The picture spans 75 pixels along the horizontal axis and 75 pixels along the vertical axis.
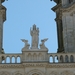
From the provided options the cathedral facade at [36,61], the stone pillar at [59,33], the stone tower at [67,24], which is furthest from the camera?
the stone pillar at [59,33]

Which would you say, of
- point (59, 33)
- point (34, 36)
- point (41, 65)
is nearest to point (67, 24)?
point (34, 36)

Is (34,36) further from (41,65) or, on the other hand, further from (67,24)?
(67,24)

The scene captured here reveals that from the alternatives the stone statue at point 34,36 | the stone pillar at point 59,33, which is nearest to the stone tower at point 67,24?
the stone pillar at point 59,33

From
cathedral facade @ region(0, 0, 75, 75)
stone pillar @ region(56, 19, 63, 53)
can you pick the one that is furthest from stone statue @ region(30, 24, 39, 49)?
stone pillar @ region(56, 19, 63, 53)

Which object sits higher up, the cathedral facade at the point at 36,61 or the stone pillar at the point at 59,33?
the stone pillar at the point at 59,33

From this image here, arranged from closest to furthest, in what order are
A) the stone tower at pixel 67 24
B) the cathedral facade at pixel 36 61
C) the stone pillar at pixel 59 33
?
1. the cathedral facade at pixel 36 61
2. the stone tower at pixel 67 24
3. the stone pillar at pixel 59 33

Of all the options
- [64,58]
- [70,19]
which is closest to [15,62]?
[64,58]

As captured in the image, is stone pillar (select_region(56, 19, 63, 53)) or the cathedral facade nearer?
the cathedral facade

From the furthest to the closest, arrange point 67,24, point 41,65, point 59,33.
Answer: point 59,33
point 67,24
point 41,65

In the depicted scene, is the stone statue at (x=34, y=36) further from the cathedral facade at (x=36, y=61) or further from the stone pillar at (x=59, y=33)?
the stone pillar at (x=59, y=33)

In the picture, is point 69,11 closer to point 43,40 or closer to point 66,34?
point 66,34

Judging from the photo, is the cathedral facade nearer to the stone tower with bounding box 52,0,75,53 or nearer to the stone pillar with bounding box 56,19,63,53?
the stone tower with bounding box 52,0,75,53

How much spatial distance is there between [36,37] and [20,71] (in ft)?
7.55

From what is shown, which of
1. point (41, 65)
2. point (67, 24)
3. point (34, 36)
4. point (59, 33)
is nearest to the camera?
point (41, 65)
